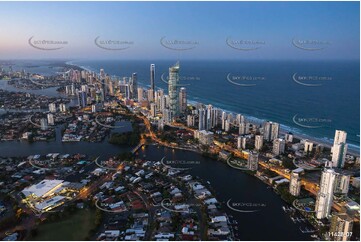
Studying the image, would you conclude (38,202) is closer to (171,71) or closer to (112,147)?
(112,147)

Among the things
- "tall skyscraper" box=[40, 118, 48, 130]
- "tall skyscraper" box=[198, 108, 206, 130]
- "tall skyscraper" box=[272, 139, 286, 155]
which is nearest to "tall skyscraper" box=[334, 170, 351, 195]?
"tall skyscraper" box=[272, 139, 286, 155]

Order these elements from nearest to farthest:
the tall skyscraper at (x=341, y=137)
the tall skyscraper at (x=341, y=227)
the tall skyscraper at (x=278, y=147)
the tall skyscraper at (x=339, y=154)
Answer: the tall skyscraper at (x=341, y=227), the tall skyscraper at (x=339, y=154), the tall skyscraper at (x=341, y=137), the tall skyscraper at (x=278, y=147)

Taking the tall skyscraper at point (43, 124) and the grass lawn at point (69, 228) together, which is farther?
the tall skyscraper at point (43, 124)

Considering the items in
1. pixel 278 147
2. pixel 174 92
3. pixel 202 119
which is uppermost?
pixel 174 92

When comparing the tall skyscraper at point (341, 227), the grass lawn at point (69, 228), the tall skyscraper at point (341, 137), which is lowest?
the grass lawn at point (69, 228)

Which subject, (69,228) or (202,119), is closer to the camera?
(69,228)

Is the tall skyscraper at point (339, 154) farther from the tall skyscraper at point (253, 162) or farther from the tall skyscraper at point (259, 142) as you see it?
the tall skyscraper at point (253, 162)

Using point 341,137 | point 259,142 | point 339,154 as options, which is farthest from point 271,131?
point 339,154

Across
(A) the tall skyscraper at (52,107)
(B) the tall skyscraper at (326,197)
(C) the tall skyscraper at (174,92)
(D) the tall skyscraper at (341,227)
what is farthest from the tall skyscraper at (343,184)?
(A) the tall skyscraper at (52,107)

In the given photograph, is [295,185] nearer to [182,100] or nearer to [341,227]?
[341,227]

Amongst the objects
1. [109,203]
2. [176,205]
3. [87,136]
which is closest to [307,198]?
[176,205]
